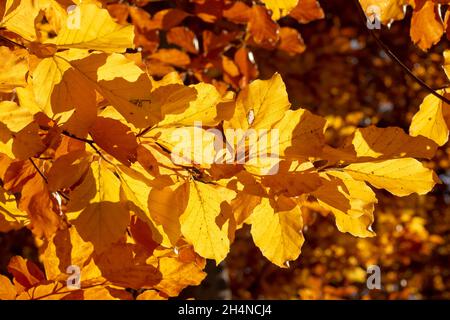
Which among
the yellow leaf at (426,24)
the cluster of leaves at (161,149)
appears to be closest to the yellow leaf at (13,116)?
the cluster of leaves at (161,149)

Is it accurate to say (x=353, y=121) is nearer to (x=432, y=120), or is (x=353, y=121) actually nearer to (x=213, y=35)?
(x=213, y=35)

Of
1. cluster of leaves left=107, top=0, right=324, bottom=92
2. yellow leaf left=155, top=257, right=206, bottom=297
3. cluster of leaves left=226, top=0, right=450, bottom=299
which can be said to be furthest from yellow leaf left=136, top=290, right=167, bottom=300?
cluster of leaves left=226, top=0, right=450, bottom=299

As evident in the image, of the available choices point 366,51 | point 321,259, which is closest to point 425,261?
point 321,259

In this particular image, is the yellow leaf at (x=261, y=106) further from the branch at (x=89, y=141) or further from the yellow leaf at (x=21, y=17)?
the yellow leaf at (x=21, y=17)

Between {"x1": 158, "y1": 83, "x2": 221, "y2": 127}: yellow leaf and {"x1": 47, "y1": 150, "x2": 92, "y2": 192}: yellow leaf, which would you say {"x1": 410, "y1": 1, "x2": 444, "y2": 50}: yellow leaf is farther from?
{"x1": 47, "y1": 150, "x2": 92, "y2": 192}: yellow leaf

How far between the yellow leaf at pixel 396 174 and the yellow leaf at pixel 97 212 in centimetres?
29

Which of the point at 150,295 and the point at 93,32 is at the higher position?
the point at 93,32

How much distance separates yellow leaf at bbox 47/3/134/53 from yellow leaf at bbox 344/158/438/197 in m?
0.32

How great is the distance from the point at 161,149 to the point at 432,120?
0.43 metres

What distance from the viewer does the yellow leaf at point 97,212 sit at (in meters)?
0.66

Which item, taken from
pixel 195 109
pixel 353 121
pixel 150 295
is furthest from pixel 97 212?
pixel 353 121

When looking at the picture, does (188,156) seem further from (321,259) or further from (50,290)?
(321,259)

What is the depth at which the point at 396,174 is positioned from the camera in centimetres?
74

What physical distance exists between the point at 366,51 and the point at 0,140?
4.87 meters
